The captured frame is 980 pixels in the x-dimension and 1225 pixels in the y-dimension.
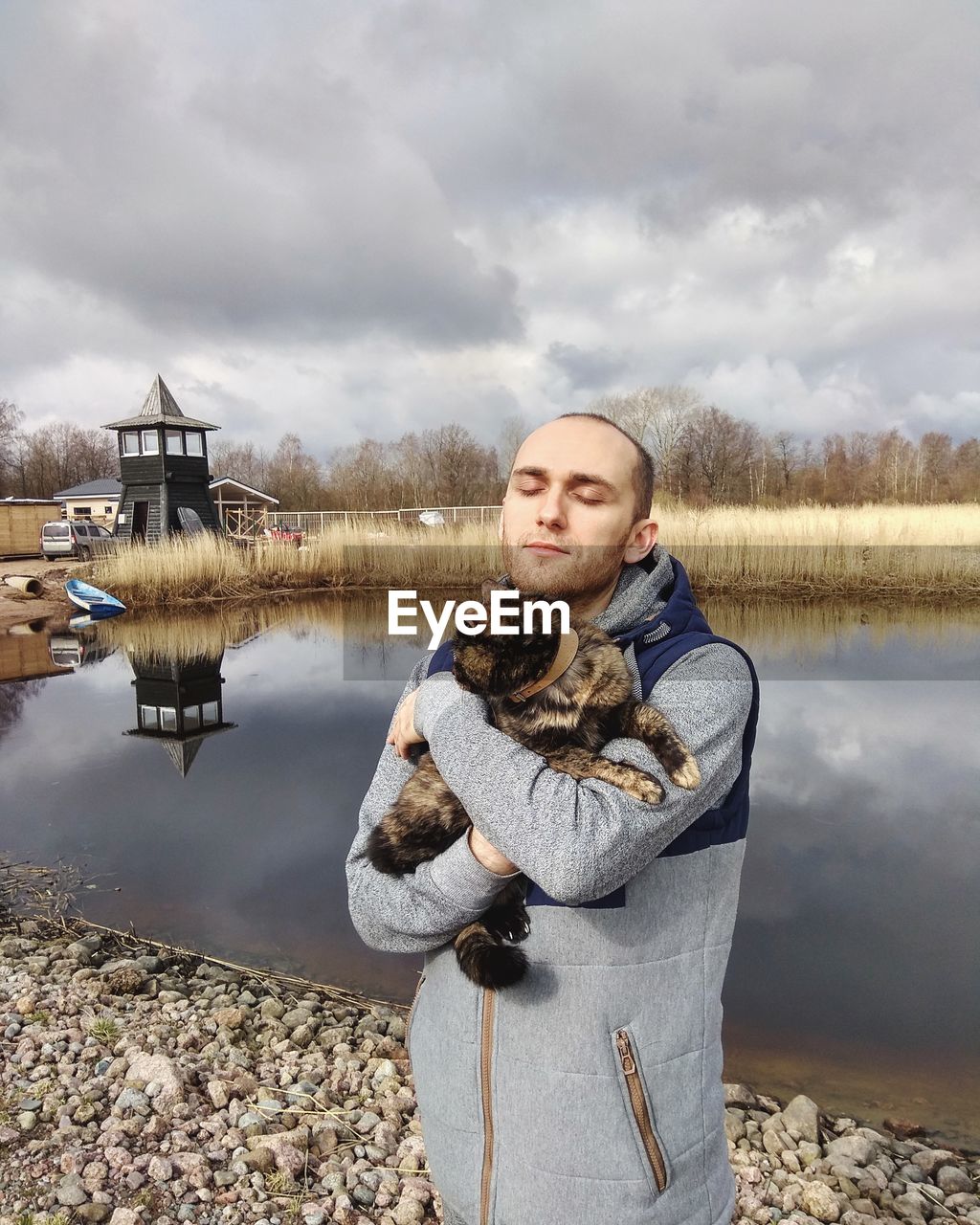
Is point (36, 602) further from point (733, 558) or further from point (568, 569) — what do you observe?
point (568, 569)

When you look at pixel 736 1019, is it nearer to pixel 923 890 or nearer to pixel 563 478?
pixel 923 890

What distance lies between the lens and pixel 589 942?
1272mm

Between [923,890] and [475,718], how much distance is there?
17.8 ft

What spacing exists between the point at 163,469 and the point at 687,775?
2436 centimetres

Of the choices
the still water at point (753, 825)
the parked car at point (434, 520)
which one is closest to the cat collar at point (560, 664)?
the still water at point (753, 825)

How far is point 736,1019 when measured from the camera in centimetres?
397

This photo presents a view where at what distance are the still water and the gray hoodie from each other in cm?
275

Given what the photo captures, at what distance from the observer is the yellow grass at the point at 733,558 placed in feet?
51.1

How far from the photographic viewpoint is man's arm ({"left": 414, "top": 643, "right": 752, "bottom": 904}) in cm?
108

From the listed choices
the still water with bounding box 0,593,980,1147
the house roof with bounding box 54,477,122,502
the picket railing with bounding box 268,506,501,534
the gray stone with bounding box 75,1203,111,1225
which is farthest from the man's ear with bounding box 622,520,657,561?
the house roof with bounding box 54,477,122,502

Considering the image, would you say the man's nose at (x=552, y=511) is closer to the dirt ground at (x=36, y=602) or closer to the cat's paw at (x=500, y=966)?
the cat's paw at (x=500, y=966)

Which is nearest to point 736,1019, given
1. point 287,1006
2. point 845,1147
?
point 845,1147

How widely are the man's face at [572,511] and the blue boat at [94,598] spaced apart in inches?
690

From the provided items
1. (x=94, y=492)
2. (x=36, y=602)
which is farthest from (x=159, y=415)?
(x=94, y=492)
